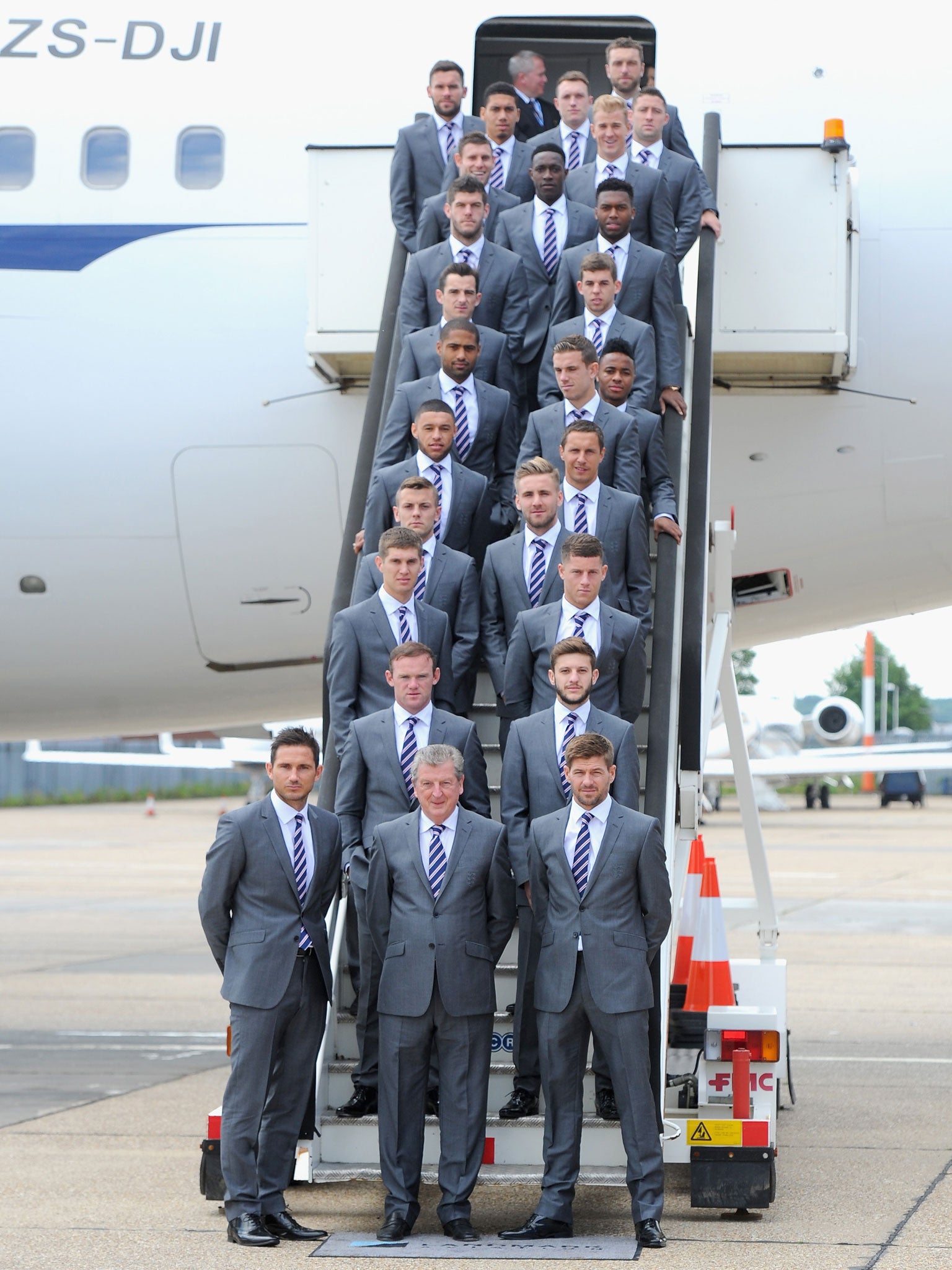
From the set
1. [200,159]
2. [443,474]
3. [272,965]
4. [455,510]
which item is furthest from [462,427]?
[272,965]

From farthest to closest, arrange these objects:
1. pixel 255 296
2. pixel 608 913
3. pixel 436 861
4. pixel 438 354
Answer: pixel 255 296
pixel 438 354
pixel 436 861
pixel 608 913

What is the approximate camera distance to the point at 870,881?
2902 centimetres

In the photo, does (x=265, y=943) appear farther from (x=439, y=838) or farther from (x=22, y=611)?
(x=22, y=611)

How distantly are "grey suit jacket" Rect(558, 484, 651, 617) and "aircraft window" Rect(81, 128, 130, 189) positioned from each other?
3633 mm

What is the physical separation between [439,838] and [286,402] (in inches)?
138

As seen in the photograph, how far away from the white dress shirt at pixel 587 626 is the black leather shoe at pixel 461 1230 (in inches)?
86.4

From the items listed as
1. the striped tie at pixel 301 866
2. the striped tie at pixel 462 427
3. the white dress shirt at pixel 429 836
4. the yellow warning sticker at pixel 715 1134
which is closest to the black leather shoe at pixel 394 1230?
the striped tie at pixel 301 866

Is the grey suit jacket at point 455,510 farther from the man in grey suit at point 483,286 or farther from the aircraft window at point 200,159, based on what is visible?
the aircraft window at point 200,159

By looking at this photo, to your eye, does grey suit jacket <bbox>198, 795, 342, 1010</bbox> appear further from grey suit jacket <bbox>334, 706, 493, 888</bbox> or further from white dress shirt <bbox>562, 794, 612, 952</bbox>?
white dress shirt <bbox>562, 794, 612, 952</bbox>

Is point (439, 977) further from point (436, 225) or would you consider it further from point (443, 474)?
point (436, 225)

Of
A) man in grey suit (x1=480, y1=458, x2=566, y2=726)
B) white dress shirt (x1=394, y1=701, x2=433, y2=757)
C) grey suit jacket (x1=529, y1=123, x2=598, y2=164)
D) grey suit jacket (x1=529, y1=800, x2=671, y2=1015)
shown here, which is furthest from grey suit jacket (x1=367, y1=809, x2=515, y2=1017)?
grey suit jacket (x1=529, y1=123, x2=598, y2=164)

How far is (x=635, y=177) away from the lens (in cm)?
828

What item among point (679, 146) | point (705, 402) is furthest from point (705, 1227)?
point (679, 146)

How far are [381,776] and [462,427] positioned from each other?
6.02 feet
